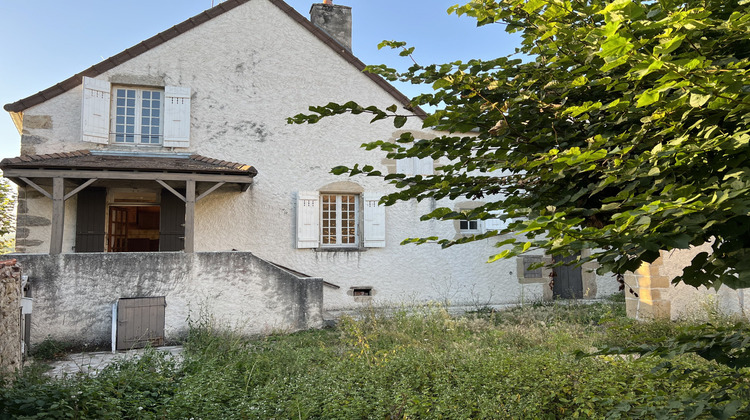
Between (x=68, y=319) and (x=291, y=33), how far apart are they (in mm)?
7012

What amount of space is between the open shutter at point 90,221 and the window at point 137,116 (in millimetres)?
1171

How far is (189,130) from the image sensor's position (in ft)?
32.1

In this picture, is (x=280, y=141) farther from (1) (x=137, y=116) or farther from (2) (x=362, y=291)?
(2) (x=362, y=291)

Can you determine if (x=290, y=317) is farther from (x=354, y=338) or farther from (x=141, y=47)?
(x=141, y=47)

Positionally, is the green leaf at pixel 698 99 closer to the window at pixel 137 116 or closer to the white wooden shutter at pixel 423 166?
the white wooden shutter at pixel 423 166

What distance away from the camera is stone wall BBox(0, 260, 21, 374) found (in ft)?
15.5

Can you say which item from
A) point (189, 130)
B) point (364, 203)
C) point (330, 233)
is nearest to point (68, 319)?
point (189, 130)

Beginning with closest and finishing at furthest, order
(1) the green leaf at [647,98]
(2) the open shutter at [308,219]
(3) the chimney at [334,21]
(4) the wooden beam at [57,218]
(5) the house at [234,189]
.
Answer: (1) the green leaf at [647,98] < (4) the wooden beam at [57,218] < (5) the house at [234,189] < (2) the open shutter at [308,219] < (3) the chimney at [334,21]

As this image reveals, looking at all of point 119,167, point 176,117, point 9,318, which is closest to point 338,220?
point 176,117

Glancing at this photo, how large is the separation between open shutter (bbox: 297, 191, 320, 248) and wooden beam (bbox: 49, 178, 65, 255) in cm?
415

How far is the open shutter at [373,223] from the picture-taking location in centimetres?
1057

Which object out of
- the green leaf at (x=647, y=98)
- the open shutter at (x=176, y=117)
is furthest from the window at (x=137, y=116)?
the green leaf at (x=647, y=98)

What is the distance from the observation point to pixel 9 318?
5.07m

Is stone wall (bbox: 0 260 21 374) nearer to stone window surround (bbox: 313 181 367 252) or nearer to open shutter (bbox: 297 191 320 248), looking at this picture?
open shutter (bbox: 297 191 320 248)
